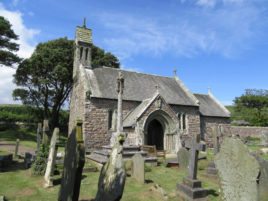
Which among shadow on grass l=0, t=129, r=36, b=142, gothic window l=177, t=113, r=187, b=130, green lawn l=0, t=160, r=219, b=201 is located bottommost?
green lawn l=0, t=160, r=219, b=201

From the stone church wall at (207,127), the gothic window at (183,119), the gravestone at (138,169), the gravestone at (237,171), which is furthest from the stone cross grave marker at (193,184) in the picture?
the stone church wall at (207,127)

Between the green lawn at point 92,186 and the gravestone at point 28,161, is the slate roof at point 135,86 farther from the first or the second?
the green lawn at point 92,186

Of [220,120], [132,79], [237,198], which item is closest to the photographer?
[237,198]

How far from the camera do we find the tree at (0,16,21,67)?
28266 millimetres

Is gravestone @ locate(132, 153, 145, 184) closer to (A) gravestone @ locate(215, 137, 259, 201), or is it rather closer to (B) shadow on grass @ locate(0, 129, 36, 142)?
(A) gravestone @ locate(215, 137, 259, 201)

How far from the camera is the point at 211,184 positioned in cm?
1024

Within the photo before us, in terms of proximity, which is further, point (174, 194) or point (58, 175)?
point (58, 175)

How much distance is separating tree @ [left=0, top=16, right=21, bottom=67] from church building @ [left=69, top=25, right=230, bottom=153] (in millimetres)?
9314

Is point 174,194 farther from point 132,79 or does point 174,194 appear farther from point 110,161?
point 132,79

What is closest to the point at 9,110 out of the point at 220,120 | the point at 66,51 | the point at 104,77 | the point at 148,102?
the point at 66,51

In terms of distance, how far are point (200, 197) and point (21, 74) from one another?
3160 centimetres

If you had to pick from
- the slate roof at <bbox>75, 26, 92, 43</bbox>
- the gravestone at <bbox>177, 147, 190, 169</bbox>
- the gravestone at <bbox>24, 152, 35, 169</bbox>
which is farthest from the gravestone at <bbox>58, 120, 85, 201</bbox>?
the slate roof at <bbox>75, 26, 92, 43</bbox>

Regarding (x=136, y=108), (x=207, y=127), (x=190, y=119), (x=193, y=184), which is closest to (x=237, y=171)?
(x=193, y=184)

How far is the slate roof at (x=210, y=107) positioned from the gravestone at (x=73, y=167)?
23.7 m
